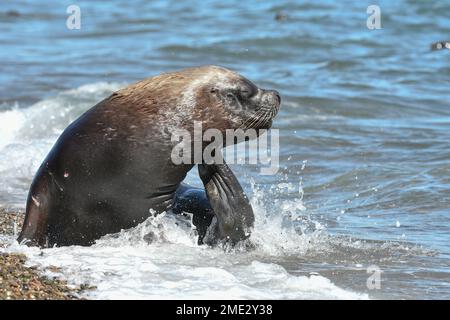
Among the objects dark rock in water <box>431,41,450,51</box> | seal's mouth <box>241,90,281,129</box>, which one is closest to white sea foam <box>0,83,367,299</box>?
seal's mouth <box>241,90,281,129</box>

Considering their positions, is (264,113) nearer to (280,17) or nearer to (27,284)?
(27,284)

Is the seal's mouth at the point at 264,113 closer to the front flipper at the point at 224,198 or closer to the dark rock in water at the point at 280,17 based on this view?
the front flipper at the point at 224,198

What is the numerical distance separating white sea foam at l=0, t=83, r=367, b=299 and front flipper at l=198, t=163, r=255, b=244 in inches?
6.4

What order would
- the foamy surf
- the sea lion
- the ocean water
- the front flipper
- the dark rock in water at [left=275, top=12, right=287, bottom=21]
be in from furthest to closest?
the dark rock in water at [left=275, top=12, right=287, bottom=21], the front flipper, the sea lion, the ocean water, the foamy surf

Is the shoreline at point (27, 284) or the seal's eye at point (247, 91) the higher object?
the seal's eye at point (247, 91)

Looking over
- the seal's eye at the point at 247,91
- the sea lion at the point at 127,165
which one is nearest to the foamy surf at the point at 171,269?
the sea lion at the point at 127,165

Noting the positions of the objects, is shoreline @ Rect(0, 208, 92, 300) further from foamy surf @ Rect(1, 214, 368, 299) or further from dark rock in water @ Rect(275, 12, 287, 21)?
dark rock in water @ Rect(275, 12, 287, 21)

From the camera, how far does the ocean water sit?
667 cm

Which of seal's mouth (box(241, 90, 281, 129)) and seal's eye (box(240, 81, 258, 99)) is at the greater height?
seal's eye (box(240, 81, 258, 99))

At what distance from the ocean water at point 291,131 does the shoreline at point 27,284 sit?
0.12 meters

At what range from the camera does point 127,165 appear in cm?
687

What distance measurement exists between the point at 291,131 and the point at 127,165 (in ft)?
20.5

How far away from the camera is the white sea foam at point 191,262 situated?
20.0 feet

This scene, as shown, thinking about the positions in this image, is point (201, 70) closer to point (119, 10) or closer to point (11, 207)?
point (11, 207)
